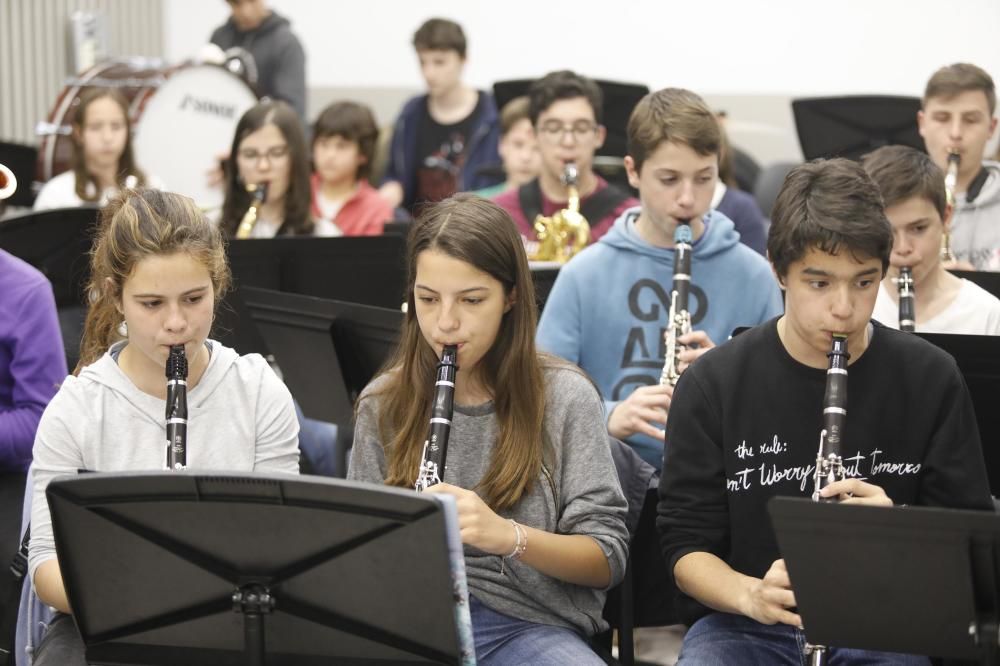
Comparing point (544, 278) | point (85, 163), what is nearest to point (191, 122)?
point (85, 163)

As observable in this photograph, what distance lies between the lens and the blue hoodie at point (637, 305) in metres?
2.99

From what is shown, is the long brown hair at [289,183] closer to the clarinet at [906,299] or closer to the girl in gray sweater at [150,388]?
the girl in gray sweater at [150,388]

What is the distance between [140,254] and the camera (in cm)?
216

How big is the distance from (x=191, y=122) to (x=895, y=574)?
15.9ft

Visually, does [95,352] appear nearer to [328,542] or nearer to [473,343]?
[473,343]

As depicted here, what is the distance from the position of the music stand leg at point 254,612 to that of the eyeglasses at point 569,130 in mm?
2601

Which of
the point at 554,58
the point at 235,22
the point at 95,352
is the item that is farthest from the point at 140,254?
the point at 554,58

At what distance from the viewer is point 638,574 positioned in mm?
2477

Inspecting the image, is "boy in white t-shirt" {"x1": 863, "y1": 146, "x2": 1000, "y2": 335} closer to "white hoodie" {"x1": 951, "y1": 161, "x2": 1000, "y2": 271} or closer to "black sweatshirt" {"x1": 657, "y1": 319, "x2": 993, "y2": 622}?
"black sweatshirt" {"x1": 657, "y1": 319, "x2": 993, "y2": 622}

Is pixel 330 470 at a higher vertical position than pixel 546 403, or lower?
lower

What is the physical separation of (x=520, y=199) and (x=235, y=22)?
2.92 meters

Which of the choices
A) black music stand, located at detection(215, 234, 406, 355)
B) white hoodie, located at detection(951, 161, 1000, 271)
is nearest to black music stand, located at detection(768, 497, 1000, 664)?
black music stand, located at detection(215, 234, 406, 355)

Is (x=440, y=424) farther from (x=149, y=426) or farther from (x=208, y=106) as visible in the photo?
(x=208, y=106)

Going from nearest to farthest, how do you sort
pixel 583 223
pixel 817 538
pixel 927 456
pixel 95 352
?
pixel 817 538, pixel 927 456, pixel 95 352, pixel 583 223
